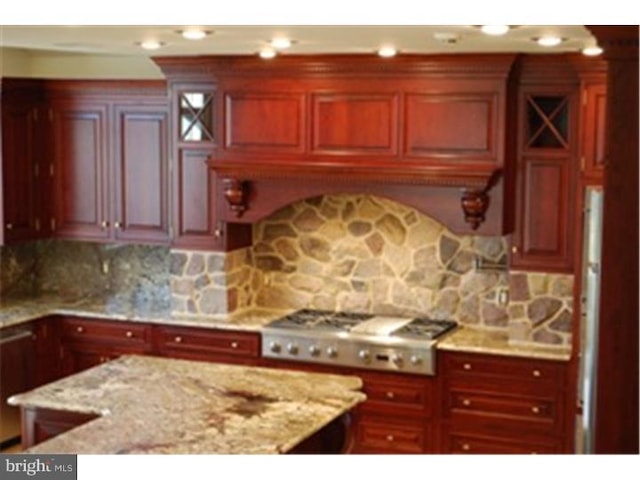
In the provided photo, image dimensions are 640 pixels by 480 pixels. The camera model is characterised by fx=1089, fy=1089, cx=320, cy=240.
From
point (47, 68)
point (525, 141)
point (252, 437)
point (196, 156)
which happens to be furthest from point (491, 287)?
point (47, 68)

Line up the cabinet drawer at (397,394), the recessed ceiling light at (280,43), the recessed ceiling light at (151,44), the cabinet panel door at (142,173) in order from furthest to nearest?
1. the cabinet panel door at (142,173)
2. the cabinet drawer at (397,394)
3. the recessed ceiling light at (151,44)
4. the recessed ceiling light at (280,43)

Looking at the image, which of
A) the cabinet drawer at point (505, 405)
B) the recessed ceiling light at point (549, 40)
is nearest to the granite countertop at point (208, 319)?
the cabinet drawer at point (505, 405)

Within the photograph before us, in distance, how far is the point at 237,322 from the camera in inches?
280

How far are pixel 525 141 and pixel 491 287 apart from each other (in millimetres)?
1039

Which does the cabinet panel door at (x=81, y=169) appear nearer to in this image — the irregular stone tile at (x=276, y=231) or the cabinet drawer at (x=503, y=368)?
the irregular stone tile at (x=276, y=231)

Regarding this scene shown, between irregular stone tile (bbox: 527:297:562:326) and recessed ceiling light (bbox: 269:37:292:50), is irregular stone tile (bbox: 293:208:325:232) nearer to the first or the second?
irregular stone tile (bbox: 527:297:562:326)

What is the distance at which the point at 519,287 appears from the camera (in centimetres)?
654

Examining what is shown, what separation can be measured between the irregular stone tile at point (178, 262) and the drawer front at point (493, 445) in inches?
83.2

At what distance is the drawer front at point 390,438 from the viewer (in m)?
6.60

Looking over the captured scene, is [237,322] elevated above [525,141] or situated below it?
below

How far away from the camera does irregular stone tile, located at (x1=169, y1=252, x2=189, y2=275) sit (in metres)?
7.32

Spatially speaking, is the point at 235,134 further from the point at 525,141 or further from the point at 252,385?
the point at 252,385

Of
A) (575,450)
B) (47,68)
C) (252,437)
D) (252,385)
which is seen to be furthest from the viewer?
(47,68)

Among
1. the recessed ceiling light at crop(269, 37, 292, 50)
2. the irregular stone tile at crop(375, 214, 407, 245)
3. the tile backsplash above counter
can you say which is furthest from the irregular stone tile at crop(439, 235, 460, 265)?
the recessed ceiling light at crop(269, 37, 292, 50)
